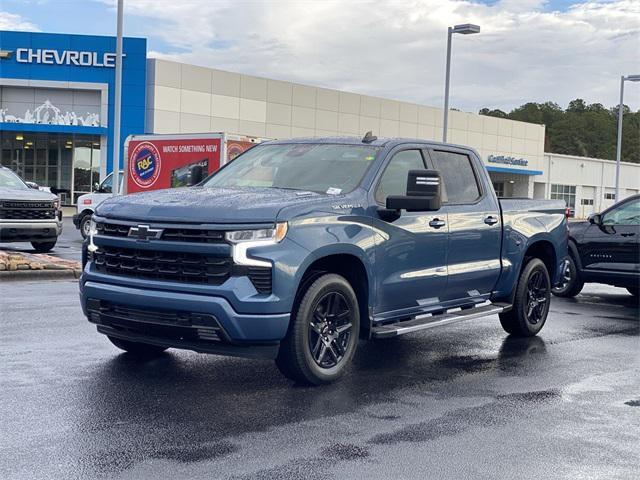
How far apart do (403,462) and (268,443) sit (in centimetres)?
82

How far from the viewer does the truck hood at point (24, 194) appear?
57.4ft

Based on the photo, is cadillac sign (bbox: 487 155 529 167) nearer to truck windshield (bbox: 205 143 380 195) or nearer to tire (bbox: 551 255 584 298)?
tire (bbox: 551 255 584 298)

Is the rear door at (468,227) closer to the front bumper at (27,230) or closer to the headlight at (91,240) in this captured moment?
the headlight at (91,240)

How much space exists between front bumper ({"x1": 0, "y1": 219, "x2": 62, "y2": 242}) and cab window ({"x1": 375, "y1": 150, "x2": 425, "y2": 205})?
11.8m

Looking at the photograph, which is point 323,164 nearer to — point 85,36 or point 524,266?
point 524,266

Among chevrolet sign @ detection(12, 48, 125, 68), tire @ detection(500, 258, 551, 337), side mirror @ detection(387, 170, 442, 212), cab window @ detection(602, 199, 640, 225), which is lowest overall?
tire @ detection(500, 258, 551, 337)

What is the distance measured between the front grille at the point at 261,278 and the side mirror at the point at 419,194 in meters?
1.43

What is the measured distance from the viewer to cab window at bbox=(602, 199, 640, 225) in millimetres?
12922

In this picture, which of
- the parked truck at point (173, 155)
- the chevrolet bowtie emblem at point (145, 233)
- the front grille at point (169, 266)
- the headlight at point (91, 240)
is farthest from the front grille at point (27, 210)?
the chevrolet bowtie emblem at point (145, 233)

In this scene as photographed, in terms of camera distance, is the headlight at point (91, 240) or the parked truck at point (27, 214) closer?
the headlight at point (91, 240)

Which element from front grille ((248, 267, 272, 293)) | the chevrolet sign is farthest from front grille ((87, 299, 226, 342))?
the chevrolet sign

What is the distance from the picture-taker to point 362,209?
6.90 meters

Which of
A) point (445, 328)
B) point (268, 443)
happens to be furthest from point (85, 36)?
point (268, 443)

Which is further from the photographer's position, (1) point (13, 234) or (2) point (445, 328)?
(1) point (13, 234)
